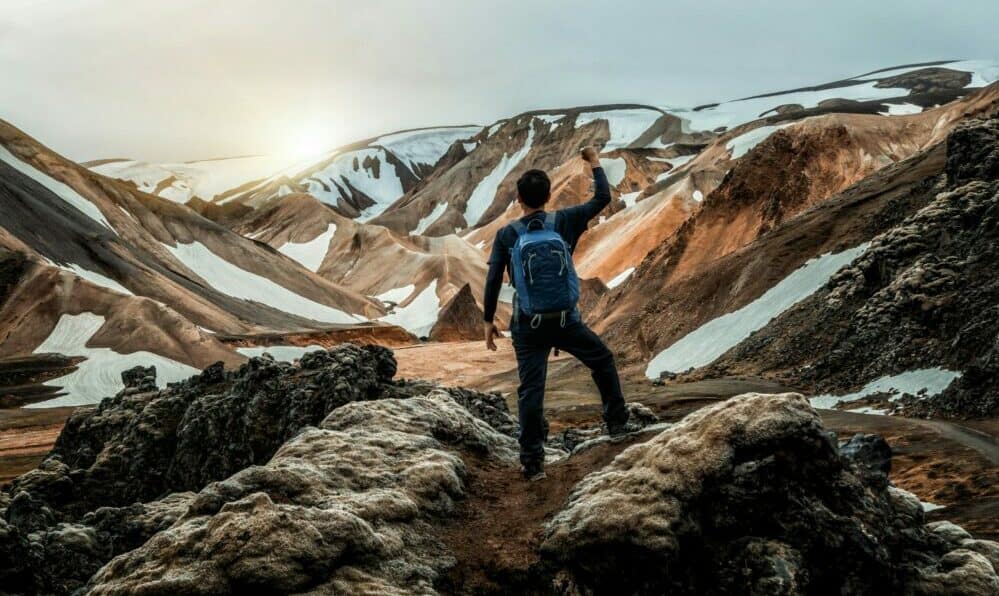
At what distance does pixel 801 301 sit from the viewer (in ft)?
79.0

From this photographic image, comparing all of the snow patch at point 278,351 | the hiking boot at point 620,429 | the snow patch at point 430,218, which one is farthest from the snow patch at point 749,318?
the snow patch at point 430,218

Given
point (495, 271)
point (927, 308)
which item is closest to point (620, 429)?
point (495, 271)

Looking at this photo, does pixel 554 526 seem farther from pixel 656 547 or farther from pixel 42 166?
pixel 42 166

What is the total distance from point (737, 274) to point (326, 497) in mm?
26741

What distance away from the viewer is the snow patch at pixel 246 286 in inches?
3465

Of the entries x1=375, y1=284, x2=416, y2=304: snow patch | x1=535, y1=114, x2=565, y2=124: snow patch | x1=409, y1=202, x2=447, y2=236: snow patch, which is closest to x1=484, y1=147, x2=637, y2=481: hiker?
x1=375, y1=284, x2=416, y2=304: snow patch

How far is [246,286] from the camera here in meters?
90.6

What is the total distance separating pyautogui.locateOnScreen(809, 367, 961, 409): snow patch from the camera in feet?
48.8

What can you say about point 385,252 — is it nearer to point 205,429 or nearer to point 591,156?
point 205,429

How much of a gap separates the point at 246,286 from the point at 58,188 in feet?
67.6

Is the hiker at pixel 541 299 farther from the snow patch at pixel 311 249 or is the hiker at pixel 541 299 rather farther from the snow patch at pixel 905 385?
the snow patch at pixel 311 249

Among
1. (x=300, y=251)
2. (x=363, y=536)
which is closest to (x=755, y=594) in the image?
(x=363, y=536)

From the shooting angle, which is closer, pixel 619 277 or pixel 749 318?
pixel 749 318

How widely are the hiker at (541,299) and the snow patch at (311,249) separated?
128344 millimetres
